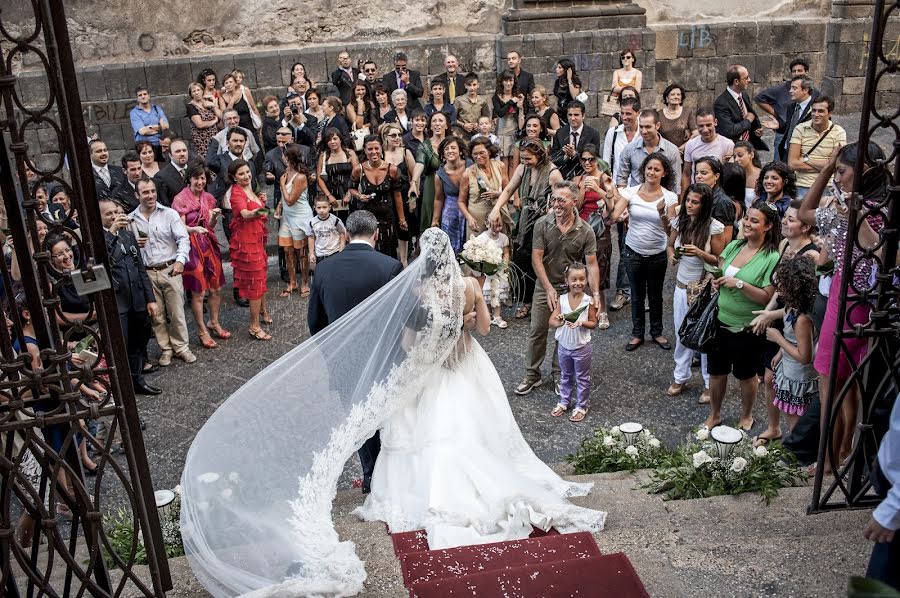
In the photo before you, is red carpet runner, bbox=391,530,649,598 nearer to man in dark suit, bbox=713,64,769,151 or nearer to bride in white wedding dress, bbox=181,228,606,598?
bride in white wedding dress, bbox=181,228,606,598

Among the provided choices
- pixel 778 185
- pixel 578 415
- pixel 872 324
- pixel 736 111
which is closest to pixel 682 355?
pixel 578 415

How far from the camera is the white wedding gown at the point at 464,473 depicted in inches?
187

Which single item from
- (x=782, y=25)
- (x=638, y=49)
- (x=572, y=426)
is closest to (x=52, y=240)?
(x=572, y=426)

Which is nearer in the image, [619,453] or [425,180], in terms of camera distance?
[619,453]

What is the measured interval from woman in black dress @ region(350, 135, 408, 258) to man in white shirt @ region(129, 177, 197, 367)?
6.02 feet

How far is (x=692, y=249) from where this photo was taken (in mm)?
6730

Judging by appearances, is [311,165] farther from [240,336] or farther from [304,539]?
[304,539]

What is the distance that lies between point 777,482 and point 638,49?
10.2 m

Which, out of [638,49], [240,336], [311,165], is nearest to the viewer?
[240,336]

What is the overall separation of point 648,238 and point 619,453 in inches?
94.2

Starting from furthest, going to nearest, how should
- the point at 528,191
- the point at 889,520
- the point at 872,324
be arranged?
the point at 528,191 < the point at 872,324 < the point at 889,520

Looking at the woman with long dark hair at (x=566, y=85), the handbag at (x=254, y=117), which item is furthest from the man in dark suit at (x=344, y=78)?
the woman with long dark hair at (x=566, y=85)

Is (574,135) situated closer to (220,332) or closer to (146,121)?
(220,332)

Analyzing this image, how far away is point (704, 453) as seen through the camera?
15.9 ft
